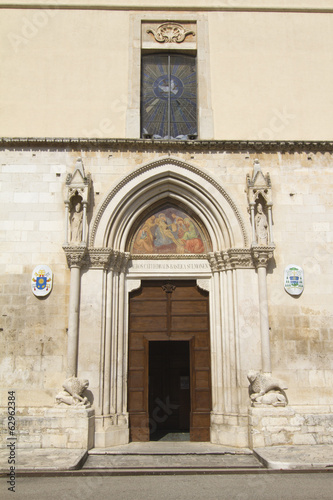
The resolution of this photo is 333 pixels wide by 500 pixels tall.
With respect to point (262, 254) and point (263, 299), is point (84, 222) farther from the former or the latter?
point (263, 299)

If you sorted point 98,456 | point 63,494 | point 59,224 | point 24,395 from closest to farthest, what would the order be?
point 63,494, point 98,456, point 24,395, point 59,224

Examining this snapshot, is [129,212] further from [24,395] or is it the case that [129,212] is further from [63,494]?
[63,494]

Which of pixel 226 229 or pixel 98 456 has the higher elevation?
pixel 226 229

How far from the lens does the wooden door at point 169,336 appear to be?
981 cm

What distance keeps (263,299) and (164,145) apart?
4134 millimetres

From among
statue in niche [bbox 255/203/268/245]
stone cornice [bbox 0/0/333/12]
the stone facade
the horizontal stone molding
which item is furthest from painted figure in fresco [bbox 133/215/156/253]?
stone cornice [bbox 0/0/333/12]

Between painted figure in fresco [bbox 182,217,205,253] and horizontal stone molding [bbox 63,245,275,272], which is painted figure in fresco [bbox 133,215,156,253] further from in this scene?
painted figure in fresco [bbox 182,217,205,253]

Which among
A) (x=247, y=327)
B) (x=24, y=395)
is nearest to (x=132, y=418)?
(x=24, y=395)

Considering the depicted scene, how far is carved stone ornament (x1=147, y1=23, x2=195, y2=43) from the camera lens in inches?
457

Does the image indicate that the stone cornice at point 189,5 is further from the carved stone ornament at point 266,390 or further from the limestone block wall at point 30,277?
the carved stone ornament at point 266,390

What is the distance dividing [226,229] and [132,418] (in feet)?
15.1

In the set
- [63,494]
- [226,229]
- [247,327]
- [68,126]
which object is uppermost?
[68,126]

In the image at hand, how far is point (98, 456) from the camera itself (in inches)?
320

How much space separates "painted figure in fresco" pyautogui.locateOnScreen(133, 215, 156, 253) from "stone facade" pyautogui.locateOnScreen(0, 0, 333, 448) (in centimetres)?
23
